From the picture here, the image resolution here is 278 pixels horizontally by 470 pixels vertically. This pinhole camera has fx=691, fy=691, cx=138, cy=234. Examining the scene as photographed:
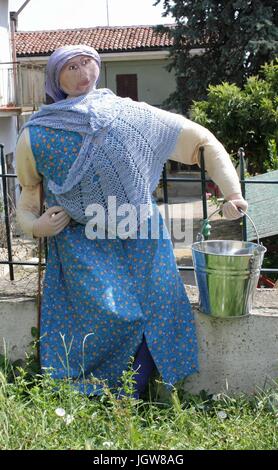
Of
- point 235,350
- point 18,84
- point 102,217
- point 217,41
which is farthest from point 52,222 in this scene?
point 18,84

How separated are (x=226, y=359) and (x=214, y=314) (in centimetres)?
28

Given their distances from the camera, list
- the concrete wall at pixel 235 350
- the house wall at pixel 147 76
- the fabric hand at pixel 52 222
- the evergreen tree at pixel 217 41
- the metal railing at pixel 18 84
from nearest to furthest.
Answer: the fabric hand at pixel 52 222
the concrete wall at pixel 235 350
the evergreen tree at pixel 217 41
the metal railing at pixel 18 84
the house wall at pixel 147 76

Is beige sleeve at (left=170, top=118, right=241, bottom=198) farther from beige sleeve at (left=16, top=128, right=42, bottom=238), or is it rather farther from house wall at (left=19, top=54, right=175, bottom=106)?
house wall at (left=19, top=54, right=175, bottom=106)

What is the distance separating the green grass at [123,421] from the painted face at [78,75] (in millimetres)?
1085

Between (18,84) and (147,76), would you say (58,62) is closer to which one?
(18,84)

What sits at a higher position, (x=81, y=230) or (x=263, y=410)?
(x=81, y=230)

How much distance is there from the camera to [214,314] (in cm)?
278

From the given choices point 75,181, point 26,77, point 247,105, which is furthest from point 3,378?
point 26,77

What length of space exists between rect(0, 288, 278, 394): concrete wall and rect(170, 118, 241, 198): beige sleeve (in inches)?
22.2

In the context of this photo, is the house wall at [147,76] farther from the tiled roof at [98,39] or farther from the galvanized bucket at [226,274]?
the galvanized bucket at [226,274]

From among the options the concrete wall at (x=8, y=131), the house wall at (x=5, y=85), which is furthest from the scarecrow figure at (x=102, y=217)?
the concrete wall at (x=8, y=131)

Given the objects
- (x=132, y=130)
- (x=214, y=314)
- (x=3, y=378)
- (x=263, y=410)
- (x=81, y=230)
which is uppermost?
(x=132, y=130)

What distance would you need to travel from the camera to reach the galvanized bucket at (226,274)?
2.59 meters

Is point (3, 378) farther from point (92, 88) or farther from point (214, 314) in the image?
point (92, 88)
